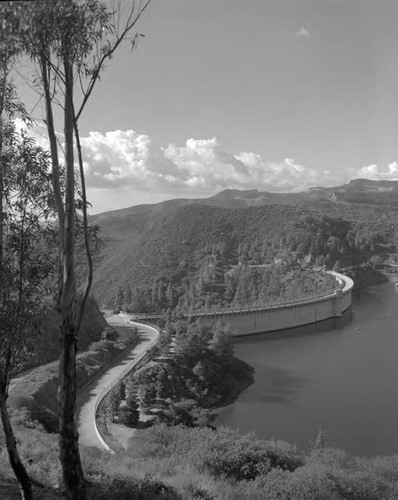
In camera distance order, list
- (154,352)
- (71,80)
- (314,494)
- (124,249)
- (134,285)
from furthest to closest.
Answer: (124,249), (134,285), (154,352), (314,494), (71,80)

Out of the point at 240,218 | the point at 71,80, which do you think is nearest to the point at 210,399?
the point at 71,80

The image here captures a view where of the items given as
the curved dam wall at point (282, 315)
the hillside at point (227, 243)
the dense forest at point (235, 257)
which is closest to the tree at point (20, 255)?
the curved dam wall at point (282, 315)

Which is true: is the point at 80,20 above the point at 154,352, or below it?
above

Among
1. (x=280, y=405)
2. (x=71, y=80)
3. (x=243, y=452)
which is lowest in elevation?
(x=280, y=405)

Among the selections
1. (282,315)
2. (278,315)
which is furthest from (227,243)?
(278,315)

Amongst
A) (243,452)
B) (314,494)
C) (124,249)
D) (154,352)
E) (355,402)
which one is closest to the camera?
(314,494)

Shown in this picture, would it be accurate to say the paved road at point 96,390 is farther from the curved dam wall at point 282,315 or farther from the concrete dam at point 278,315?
the curved dam wall at point 282,315

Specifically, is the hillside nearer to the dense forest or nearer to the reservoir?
the dense forest

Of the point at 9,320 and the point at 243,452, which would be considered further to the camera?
the point at 243,452

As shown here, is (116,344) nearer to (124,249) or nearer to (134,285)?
(134,285)

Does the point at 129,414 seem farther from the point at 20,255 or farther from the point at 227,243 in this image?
the point at 227,243
